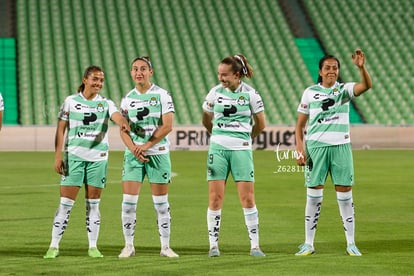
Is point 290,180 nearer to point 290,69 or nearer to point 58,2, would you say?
point 290,69

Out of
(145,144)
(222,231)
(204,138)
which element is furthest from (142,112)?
A: (204,138)

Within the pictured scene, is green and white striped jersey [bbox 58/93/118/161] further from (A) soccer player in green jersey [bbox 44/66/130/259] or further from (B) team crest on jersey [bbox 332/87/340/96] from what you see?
(B) team crest on jersey [bbox 332/87/340/96]

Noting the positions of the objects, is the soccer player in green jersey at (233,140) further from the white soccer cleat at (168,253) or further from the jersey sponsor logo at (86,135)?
the jersey sponsor logo at (86,135)

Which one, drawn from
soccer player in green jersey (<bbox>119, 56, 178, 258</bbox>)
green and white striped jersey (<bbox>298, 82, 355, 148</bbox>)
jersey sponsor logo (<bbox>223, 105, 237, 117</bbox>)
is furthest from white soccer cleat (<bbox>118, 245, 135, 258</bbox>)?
green and white striped jersey (<bbox>298, 82, 355, 148</bbox>)

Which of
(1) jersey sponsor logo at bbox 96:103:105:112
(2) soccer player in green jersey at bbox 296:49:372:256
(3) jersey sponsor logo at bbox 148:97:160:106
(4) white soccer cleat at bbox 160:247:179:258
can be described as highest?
(3) jersey sponsor logo at bbox 148:97:160:106

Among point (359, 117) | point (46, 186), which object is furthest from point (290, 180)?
point (359, 117)

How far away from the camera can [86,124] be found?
30.8ft

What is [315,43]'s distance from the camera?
38375 mm

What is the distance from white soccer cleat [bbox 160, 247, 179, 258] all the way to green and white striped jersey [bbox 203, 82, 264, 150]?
114 cm

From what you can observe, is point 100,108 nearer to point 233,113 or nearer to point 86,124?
point 86,124

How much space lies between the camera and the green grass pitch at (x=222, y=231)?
870 centimetres

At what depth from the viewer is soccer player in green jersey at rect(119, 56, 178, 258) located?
936 centimetres

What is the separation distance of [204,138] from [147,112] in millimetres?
21633

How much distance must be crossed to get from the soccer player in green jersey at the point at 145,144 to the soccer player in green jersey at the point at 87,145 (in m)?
0.23
